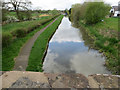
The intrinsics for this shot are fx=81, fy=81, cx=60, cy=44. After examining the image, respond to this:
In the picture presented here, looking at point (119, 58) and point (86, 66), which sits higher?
point (119, 58)

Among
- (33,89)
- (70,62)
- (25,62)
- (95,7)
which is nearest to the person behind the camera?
(33,89)

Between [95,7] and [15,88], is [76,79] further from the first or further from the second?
[95,7]

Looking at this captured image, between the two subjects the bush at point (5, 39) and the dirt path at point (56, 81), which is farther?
the bush at point (5, 39)

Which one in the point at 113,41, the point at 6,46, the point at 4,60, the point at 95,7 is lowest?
the point at 4,60

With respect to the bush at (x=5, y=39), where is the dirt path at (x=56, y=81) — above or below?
below

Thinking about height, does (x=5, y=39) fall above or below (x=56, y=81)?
above

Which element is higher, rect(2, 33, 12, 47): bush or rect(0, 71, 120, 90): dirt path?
rect(2, 33, 12, 47): bush

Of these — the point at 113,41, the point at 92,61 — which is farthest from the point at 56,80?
the point at 113,41

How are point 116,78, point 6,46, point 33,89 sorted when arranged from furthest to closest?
point 6,46 < point 116,78 < point 33,89

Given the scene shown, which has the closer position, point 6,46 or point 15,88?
point 15,88

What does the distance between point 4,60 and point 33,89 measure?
5107mm

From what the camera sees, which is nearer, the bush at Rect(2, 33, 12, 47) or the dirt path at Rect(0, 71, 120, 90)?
the dirt path at Rect(0, 71, 120, 90)

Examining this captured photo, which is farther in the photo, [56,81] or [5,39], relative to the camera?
[5,39]

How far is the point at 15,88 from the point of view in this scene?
5.82 ft
